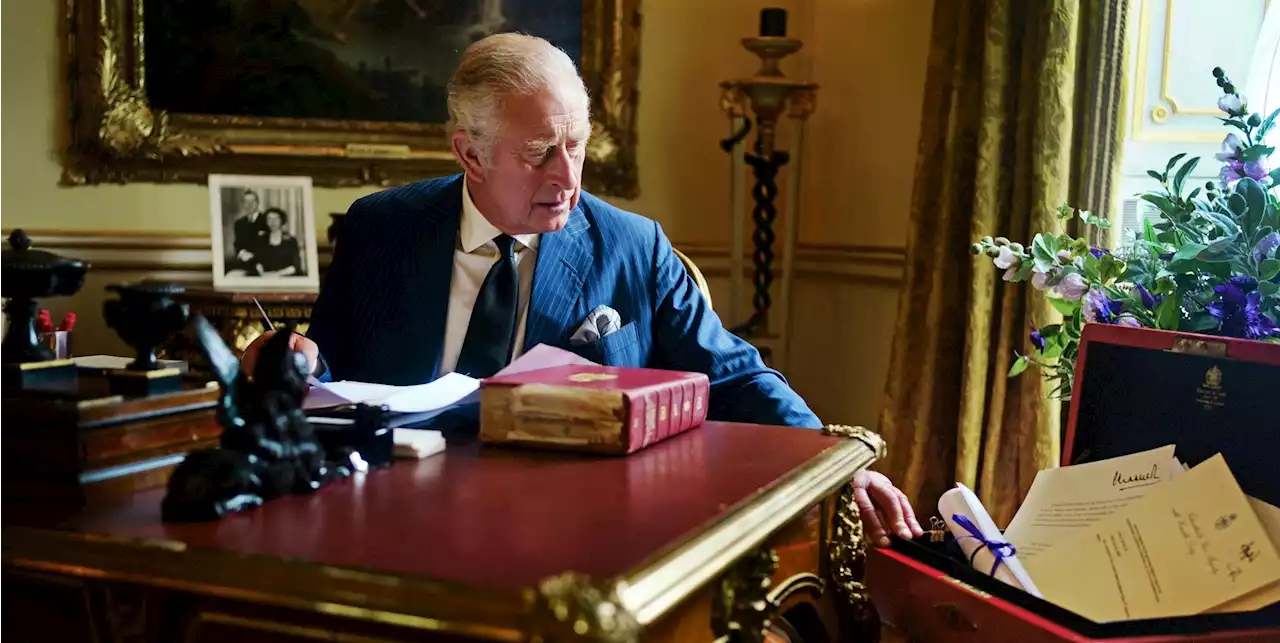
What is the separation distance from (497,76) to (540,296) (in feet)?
1.17

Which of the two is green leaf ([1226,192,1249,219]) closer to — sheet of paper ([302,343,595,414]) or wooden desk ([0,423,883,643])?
wooden desk ([0,423,883,643])

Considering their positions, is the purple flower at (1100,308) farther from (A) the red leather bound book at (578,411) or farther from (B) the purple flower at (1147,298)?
(A) the red leather bound book at (578,411)

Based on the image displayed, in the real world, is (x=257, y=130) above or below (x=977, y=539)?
above

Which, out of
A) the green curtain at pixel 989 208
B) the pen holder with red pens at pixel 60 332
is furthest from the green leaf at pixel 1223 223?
the pen holder with red pens at pixel 60 332

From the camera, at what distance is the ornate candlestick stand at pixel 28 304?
3.21ft

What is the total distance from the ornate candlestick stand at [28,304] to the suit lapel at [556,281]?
2.77 ft

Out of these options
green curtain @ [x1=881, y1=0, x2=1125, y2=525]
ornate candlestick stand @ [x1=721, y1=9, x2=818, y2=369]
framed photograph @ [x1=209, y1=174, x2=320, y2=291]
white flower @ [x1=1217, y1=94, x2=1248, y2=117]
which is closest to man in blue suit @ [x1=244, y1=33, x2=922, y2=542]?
white flower @ [x1=1217, y1=94, x2=1248, y2=117]

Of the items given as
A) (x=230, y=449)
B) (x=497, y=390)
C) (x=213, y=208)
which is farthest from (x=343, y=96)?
(x=230, y=449)

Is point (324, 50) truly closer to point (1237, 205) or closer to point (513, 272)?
point (513, 272)

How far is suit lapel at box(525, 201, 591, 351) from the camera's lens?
1.82 m

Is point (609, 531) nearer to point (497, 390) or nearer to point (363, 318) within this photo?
point (497, 390)

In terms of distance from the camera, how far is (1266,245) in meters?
1.36

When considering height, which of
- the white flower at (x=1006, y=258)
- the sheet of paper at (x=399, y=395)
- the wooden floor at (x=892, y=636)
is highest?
the white flower at (x=1006, y=258)

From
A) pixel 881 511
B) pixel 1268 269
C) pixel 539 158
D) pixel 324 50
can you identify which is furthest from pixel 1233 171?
pixel 324 50
